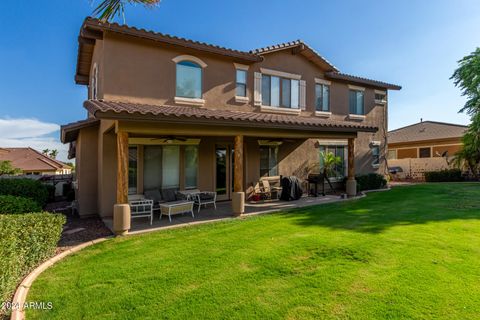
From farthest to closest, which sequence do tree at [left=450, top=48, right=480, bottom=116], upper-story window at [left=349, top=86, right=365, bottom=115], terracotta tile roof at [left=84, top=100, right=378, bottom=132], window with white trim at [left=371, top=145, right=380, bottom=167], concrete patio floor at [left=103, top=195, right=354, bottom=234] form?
tree at [left=450, top=48, right=480, bottom=116] → window with white trim at [left=371, top=145, right=380, bottom=167] → upper-story window at [left=349, top=86, right=365, bottom=115] → concrete patio floor at [left=103, top=195, right=354, bottom=234] → terracotta tile roof at [left=84, top=100, right=378, bottom=132]

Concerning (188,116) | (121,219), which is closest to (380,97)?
(188,116)

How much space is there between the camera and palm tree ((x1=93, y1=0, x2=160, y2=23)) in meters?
4.70

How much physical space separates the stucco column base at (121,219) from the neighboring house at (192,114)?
32 centimetres

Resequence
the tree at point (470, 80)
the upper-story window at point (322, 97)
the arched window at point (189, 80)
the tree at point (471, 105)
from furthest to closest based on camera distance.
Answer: the tree at point (470, 80) → the tree at point (471, 105) → the upper-story window at point (322, 97) → the arched window at point (189, 80)

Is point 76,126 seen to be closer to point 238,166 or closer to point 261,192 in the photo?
point 238,166

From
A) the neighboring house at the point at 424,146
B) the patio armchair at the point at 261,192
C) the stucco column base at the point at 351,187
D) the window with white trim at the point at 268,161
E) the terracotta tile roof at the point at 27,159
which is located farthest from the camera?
the terracotta tile roof at the point at 27,159

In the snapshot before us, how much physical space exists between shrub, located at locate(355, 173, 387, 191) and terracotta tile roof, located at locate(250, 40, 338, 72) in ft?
22.9

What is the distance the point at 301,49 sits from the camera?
15016mm

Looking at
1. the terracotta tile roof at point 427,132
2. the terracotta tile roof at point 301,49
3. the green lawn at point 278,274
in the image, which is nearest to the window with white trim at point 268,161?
the terracotta tile roof at point 301,49

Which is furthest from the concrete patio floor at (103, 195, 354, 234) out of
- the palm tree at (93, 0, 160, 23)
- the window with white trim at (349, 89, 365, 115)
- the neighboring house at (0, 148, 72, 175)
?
the neighboring house at (0, 148, 72, 175)

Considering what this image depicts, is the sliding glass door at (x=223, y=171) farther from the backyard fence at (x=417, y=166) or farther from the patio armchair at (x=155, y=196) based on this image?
the backyard fence at (x=417, y=166)

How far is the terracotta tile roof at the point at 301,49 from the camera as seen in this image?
13789 millimetres

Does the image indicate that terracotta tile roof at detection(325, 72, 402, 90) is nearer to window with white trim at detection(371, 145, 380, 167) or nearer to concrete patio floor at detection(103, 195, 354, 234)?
window with white trim at detection(371, 145, 380, 167)

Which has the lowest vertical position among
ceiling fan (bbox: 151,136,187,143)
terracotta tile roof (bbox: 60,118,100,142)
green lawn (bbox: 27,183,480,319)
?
green lawn (bbox: 27,183,480,319)
